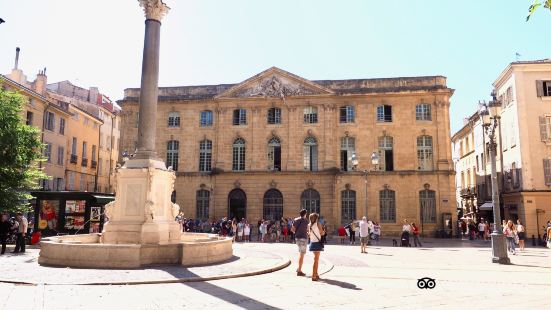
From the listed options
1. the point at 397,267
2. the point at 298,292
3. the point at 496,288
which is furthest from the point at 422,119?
Answer: the point at 298,292

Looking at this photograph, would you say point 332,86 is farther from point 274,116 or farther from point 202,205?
point 202,205

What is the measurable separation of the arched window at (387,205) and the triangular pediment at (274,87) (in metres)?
9.11

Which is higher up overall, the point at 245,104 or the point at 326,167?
the point at 245,104

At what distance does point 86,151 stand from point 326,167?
81.3ft

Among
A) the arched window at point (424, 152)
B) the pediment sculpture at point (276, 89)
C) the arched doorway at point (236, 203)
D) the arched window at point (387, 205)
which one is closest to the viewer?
the arched window at point (387, 205)

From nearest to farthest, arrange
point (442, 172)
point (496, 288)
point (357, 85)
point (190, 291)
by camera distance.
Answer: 1. point (190, 291)
2. point (496, 288)
3. point (442, 172)
4. point (357, 85)

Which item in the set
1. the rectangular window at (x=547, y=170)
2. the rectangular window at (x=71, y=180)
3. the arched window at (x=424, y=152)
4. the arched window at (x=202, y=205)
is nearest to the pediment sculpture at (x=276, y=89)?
the arched window at (x=202, y=205)

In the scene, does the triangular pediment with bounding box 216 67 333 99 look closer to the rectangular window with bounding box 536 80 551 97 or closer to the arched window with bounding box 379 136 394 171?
the arched window with bounding box 379 136 394 171

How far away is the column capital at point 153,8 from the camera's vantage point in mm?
13391

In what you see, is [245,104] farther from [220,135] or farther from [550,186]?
[550,186]

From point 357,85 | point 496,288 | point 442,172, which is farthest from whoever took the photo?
point 357,85

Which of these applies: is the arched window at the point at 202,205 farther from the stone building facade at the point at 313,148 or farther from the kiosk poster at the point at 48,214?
the kiosk poster at the point at 48,214

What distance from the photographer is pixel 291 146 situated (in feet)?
111

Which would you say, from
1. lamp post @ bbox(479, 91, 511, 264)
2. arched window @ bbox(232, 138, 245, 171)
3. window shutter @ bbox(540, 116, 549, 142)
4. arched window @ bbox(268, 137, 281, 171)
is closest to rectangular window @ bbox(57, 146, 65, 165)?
arched window @ bbox(232, 138, 245, 171)
